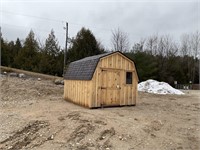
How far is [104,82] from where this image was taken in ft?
33.2

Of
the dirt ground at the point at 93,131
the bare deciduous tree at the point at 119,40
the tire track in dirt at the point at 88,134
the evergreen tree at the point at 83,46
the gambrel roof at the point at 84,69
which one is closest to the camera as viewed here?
the tire track in dirt at the point at 88,134

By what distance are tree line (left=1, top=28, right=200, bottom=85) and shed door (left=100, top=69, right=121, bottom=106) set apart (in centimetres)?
2072

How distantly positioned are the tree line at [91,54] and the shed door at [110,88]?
20716 millimetres

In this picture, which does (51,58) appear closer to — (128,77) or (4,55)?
(4,55)

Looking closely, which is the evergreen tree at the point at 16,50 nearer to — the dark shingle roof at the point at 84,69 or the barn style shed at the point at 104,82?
the dark shingle roof at the point at 84,69

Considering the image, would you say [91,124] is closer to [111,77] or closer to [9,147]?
[9,147]

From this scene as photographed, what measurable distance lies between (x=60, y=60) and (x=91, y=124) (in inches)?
1008

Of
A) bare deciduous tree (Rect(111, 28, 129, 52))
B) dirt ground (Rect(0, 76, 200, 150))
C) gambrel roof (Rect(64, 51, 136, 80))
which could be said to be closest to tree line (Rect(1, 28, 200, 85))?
bare deciduous tree (Rect(111, 28, 129, 52))

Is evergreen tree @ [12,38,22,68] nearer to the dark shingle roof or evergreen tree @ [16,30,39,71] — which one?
evergreen tree @ [16,30,39,71]

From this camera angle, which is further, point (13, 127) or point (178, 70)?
point (178, 70)

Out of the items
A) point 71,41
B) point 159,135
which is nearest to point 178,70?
point 71,41

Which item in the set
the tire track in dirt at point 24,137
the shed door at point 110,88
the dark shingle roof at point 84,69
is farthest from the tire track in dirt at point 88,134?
the dark shingle roof at point 84,69

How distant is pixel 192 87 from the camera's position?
36438 millimetres

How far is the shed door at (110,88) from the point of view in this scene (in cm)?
1009
